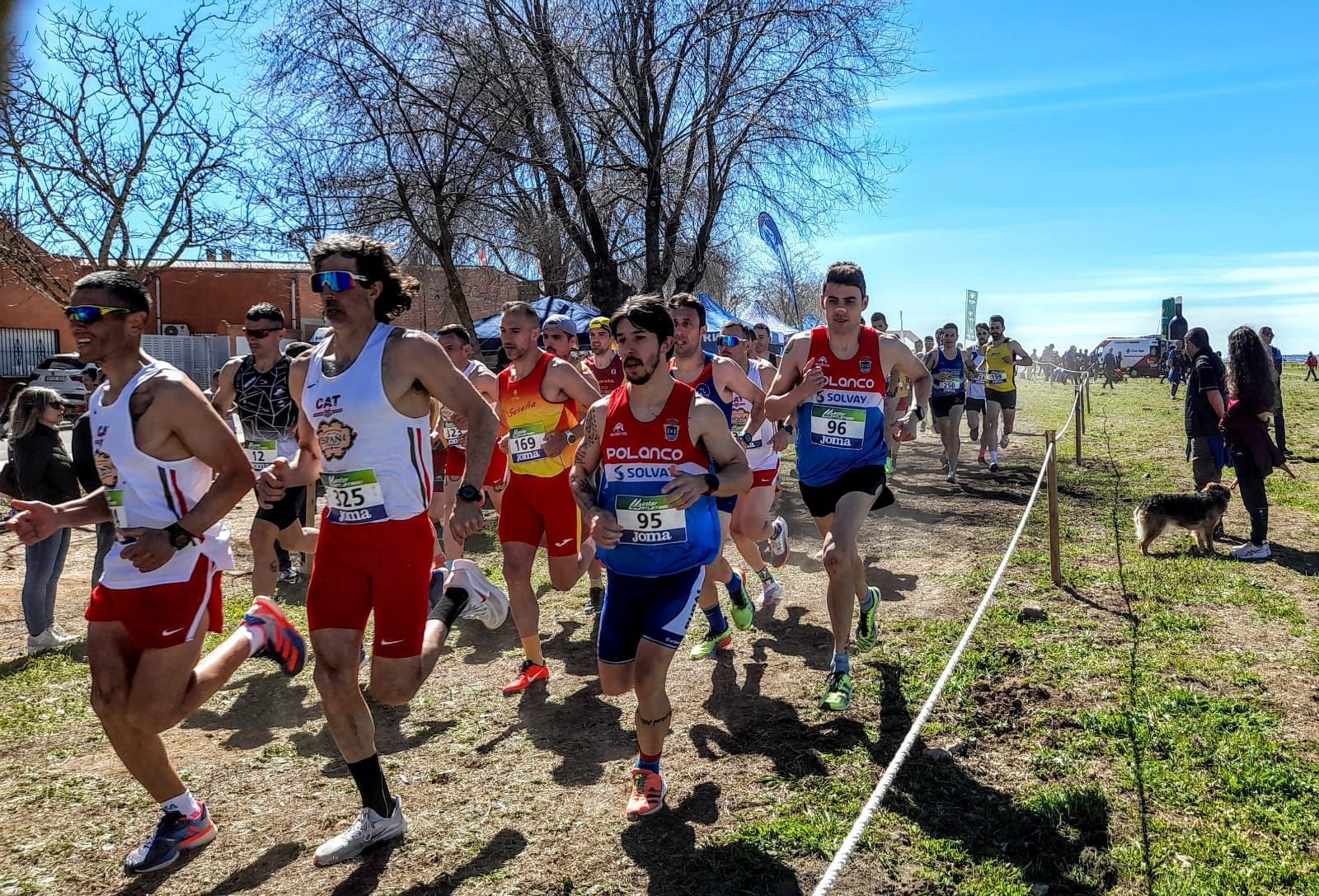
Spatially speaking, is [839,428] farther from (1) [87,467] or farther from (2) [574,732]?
(1) [87,467]

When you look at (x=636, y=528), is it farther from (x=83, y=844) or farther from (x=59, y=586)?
(x=59, y=586)

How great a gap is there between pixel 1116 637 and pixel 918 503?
19.4ft

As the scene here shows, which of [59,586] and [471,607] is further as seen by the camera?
[59,586]

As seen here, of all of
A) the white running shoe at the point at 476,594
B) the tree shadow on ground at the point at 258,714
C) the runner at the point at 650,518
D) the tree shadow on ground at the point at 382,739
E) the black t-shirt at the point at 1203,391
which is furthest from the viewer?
the black t-shirt at the point at 1203,391

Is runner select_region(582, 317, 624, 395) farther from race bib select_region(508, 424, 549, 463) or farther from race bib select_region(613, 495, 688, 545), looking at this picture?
race bib select_region(613, 495, 688, 545)

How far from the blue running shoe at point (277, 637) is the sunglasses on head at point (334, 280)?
151 cm

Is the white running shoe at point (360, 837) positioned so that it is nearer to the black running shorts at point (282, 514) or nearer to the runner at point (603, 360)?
the black running shorts at point (282, 514)

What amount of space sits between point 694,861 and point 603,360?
5.35 meters

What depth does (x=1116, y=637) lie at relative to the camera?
6.00 m

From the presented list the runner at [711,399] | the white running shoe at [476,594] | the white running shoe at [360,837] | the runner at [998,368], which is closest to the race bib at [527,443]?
the runner at [711,399]

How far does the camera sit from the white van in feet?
165

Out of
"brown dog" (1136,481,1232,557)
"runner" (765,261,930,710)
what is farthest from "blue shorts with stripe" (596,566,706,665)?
"brown dog" (1136,481,1232,557)

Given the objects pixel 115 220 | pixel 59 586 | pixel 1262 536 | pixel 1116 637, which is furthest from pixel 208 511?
pixel 115 220

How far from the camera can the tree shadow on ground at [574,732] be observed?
448 centimetres
